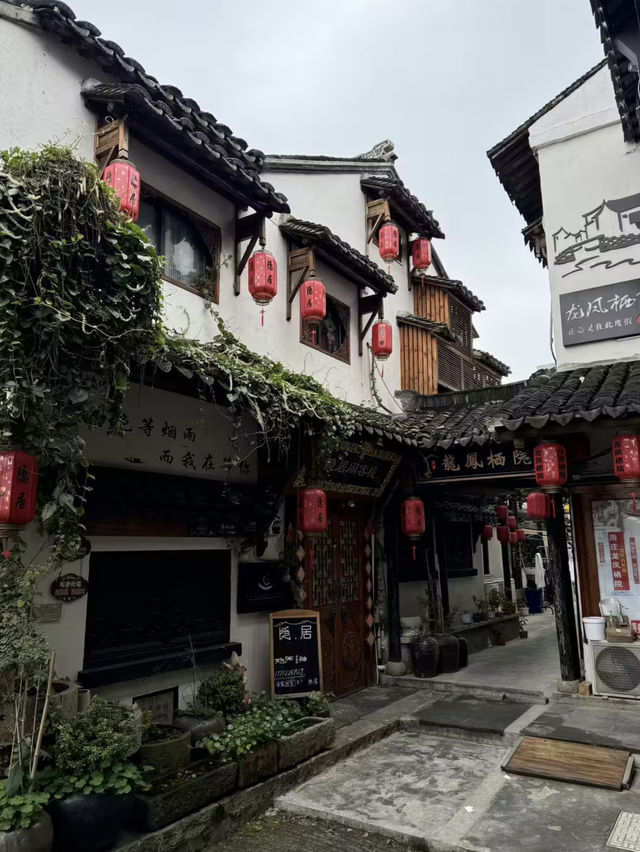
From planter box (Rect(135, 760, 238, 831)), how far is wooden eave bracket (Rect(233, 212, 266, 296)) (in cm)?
529

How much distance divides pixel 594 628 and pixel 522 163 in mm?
7871

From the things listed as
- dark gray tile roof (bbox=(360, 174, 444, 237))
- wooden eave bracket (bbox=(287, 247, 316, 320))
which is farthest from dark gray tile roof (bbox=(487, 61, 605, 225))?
wooden eave bracket (bbox=(287, 247, 316, 320))

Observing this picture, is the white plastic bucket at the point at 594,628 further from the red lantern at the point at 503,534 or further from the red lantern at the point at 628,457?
the red lantern at the point at 503,534

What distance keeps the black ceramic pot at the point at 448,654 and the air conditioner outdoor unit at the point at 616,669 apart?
2.53 m

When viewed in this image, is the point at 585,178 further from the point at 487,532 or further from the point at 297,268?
the point at 487,532

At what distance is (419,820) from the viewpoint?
5.06 m

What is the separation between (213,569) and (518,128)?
8882 mm

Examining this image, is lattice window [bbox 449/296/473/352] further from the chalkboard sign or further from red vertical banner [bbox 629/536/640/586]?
the chalkboard sign

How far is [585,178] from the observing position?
958 cm

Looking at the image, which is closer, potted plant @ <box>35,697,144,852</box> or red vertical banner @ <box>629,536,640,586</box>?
potted plant @ <box>35,697,144,852</box>

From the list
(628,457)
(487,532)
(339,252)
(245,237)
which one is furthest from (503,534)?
(245,237)

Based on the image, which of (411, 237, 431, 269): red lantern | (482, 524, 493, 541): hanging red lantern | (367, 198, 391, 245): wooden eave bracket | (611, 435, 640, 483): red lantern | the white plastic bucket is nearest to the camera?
(611, 435, 640, 483): red lantern

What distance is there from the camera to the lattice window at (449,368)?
41.4 feet

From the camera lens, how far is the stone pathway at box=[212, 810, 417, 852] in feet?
15.6
